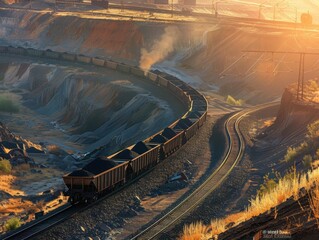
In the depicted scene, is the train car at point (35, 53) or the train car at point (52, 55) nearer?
the train car at point (52, 55)

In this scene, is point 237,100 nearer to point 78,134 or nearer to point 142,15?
point 78,134

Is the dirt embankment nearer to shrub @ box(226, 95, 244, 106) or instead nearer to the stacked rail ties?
shrub @ box(226, 95, 244, 106)

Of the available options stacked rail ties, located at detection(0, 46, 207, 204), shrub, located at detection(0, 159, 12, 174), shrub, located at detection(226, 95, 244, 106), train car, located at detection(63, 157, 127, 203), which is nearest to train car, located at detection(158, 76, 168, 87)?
stacked rail ties, located at detection(0, 46, 207, 204)

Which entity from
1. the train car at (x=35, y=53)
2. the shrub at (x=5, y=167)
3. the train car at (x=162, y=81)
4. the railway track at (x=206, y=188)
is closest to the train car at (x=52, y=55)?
the train car at (x=35, y=53)

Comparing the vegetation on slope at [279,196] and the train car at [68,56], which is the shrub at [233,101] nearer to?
the train car at [68,56]

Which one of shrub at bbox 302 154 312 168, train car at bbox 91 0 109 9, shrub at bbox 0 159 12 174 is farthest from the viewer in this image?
train car at bbox 91 0 109 9

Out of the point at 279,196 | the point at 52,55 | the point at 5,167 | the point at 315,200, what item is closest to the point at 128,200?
the point at 279,196
